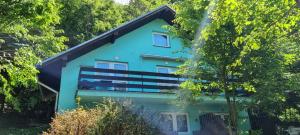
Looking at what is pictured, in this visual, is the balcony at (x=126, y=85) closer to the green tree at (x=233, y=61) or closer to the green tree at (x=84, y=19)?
the green tree at (x=233, y=61)

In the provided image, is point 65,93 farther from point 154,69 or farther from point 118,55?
point 154,69

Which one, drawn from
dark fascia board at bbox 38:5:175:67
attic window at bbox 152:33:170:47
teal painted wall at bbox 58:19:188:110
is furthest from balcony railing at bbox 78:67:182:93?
attic window at bbox 152:33:170:47

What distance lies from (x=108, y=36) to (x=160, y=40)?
153 inches

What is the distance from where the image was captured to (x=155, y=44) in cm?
1981

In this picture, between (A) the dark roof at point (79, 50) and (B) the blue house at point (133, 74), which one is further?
(A) the dark roof at point (79, 50)

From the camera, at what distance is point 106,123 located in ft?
31.9

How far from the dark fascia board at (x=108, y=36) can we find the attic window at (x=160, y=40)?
43.4 inches

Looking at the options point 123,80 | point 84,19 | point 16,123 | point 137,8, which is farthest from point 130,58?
point 137,8

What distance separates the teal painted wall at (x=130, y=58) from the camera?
15797mm

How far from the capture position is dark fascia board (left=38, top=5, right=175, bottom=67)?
15594 millimetres

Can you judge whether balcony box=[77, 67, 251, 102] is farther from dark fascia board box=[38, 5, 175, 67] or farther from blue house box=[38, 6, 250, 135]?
dark fascia board box=[38, 5, 175, 67]

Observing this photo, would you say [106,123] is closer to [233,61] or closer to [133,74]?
[233,61]

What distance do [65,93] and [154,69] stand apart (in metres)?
5.63

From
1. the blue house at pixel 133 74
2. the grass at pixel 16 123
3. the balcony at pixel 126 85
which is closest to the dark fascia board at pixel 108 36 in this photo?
the blue house at pixel 133 74
